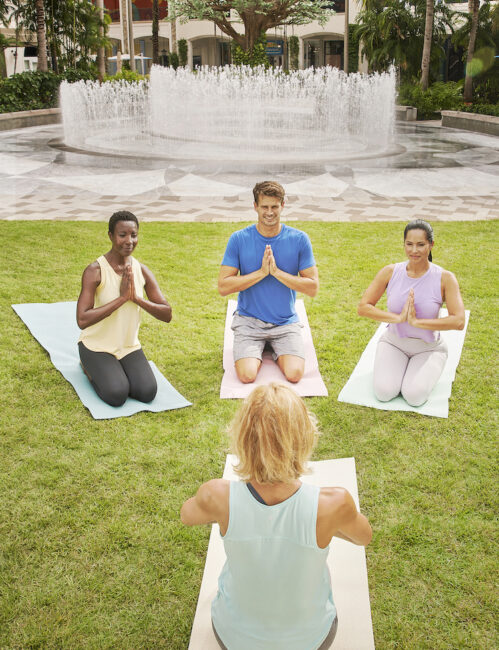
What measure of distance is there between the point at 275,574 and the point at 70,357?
130 inches

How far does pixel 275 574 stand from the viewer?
2.06 meters

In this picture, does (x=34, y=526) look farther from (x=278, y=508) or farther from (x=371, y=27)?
(x=371, y=27)

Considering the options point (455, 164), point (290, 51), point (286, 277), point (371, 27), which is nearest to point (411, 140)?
point (455, 164)

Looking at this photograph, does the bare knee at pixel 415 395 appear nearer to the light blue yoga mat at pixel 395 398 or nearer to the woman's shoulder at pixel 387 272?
the light blue yoga mat at pixel 395 398

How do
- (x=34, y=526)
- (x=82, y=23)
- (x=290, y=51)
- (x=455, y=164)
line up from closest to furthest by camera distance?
(x=34, y=526) < (x=455, y=164) < (x=82, y=23) < (x=290, y=51)

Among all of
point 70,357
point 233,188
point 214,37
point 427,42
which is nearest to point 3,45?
point 427,42

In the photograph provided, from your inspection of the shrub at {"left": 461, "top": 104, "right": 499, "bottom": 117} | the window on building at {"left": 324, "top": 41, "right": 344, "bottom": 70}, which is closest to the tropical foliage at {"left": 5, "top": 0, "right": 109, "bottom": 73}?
the shrub at {"left": 461, "top": 104, "right": 499, "bottom": 117}

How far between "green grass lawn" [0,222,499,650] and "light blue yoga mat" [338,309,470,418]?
7 centimetres

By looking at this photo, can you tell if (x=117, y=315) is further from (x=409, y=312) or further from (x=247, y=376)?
(x=409, y=312)

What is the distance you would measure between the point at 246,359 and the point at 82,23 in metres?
25.7

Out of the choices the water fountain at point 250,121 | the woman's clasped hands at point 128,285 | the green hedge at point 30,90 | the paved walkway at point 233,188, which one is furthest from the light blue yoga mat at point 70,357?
the green hedge at point 30,90

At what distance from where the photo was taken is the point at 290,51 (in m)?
43.6

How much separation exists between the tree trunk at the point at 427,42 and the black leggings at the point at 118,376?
2178 cm

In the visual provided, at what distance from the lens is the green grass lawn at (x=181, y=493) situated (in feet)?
8.83
